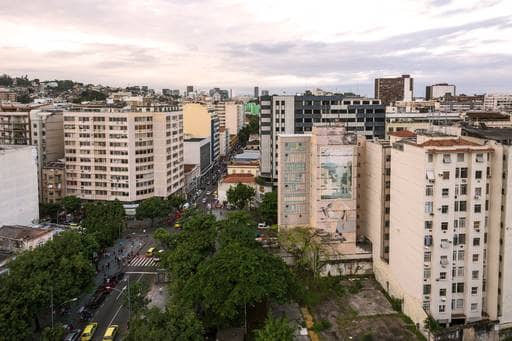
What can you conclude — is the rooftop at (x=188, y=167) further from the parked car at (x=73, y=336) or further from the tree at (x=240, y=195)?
the parked car at (x=73, y=336)

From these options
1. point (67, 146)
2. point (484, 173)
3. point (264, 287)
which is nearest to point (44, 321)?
point (264, 287)

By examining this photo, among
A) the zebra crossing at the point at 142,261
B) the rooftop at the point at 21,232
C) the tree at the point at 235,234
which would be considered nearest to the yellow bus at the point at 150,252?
the zebra crossing at the point at 142,261

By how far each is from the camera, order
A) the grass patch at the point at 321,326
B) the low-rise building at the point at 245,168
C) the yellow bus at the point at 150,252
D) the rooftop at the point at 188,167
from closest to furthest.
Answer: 1. the grass patch at the point at 321,326
2. the yellow bus at the point at 150,252
3. the low-rise building at the point at 245,168
4. the rooftop at the point at 188,167

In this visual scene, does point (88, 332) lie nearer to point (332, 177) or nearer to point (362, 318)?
point (362, 318)

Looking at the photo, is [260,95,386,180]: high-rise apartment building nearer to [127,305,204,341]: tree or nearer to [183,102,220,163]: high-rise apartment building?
[183,102,220,163]: high-rise apartment building

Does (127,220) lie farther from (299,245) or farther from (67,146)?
(299,245)

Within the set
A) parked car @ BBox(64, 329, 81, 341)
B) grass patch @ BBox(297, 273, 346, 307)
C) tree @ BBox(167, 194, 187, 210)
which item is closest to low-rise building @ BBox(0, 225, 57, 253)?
parked car @ BBox(64, 329, 81, 341)
